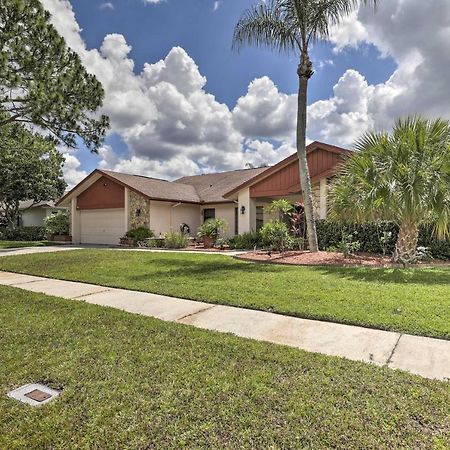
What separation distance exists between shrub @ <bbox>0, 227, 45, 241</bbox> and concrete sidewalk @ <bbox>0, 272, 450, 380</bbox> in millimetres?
23862

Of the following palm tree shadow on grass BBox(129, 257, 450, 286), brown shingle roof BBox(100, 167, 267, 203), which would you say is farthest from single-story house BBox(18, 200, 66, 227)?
palm tree shadow on grass BBox(129, 257, 450, 286)

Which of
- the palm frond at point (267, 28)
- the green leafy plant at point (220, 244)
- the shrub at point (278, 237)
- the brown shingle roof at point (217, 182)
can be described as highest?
the palm frond at point (267, 28)

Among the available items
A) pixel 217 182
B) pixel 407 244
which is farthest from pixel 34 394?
pixel 217 182

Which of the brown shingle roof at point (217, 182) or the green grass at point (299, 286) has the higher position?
the brown shingle roof at point (217, 182)

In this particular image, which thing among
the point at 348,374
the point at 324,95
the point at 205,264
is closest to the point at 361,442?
the point at 348,374

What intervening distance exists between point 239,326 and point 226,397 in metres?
1.94

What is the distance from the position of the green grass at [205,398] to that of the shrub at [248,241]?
12.4 metres

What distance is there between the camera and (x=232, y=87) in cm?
1917

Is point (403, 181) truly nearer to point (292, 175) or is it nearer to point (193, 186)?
point (292, 175)

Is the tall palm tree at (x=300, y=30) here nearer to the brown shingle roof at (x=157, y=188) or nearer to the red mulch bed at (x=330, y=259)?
the red mulch bed at (x=330, y=259)

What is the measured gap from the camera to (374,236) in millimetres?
12539

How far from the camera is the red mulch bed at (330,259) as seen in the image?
10.3 meters

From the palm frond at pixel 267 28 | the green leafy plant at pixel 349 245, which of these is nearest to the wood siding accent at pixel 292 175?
the green leafy plant at pixel 349 245

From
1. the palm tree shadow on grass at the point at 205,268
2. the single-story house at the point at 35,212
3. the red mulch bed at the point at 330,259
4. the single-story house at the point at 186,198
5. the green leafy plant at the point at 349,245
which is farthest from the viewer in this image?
the single-story house at the point at 35,212
